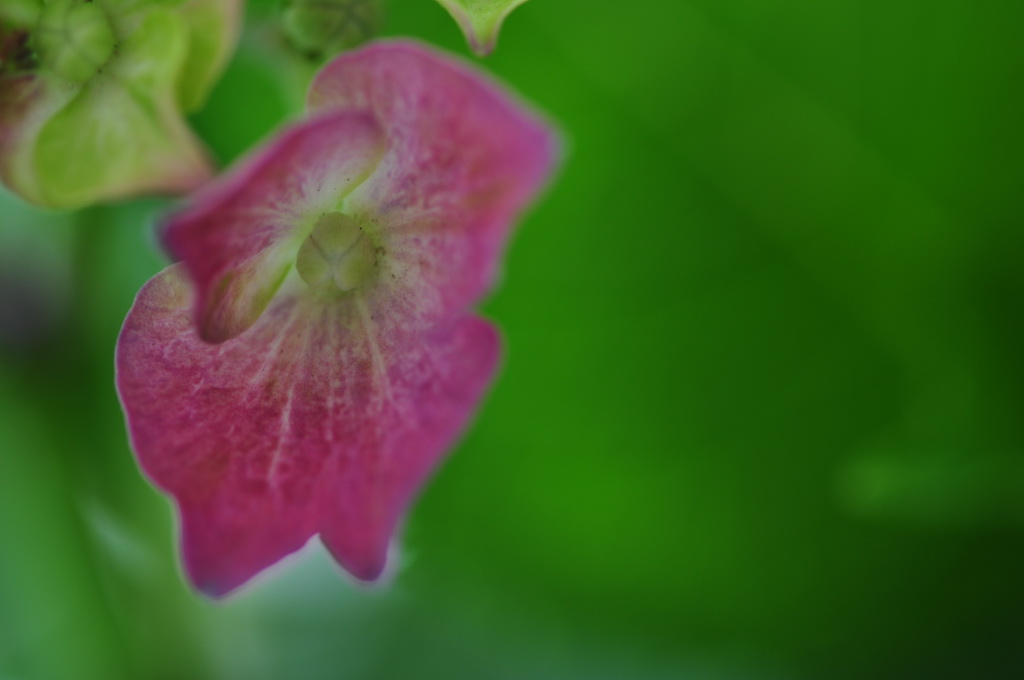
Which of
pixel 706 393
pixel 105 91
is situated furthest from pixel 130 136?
pixel 706 393

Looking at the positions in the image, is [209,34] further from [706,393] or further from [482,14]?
[706,393]

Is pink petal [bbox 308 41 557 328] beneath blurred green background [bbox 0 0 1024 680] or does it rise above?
above

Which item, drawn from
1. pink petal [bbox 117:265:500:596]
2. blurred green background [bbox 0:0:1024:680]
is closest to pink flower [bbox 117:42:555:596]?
pink petal [bbox 117:265:500:596]

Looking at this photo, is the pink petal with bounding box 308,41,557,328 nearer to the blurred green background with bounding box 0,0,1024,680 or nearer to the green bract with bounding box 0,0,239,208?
the green bract with bounding box 0,0,239,208

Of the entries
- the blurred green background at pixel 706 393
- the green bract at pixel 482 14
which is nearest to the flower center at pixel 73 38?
the green bract at pixel 482 14

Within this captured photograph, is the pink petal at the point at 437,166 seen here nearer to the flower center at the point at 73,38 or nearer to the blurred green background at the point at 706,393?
the flower center at the point at 73,38

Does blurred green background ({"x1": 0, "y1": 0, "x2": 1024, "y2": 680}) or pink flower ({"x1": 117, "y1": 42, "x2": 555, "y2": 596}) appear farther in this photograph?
blurred green background ({"x1": 0, "y1": 0, "x2": 1024, "y2": 680})
